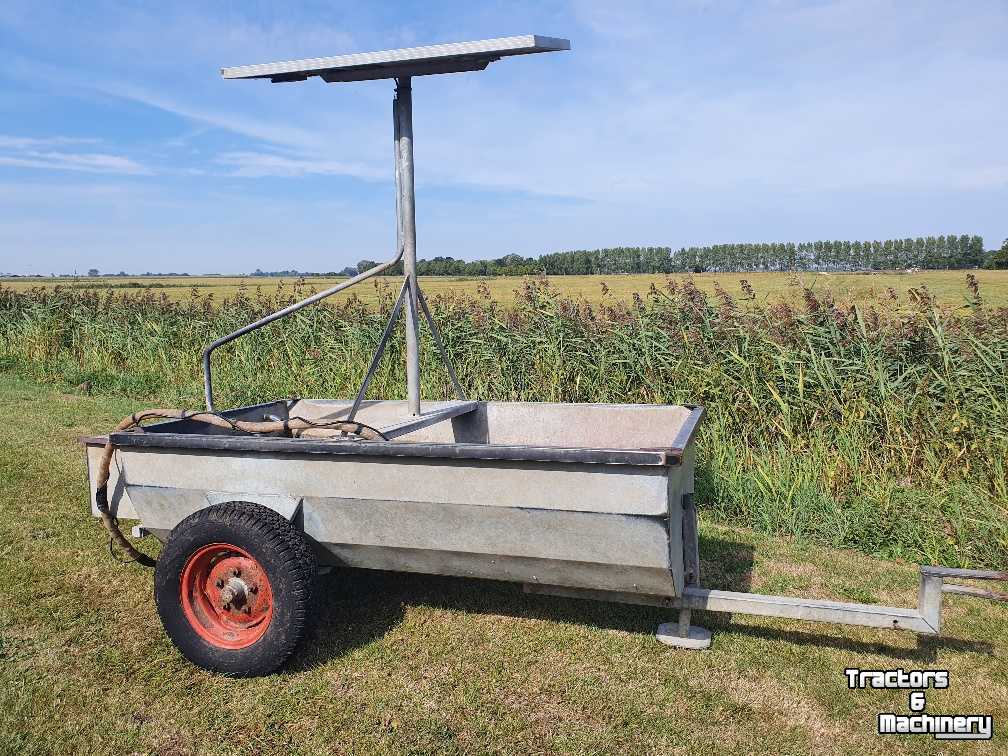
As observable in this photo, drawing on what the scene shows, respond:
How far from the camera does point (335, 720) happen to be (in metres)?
2.89

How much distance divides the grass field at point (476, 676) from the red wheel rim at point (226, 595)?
0.61ft

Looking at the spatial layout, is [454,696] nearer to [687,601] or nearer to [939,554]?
[687,601]

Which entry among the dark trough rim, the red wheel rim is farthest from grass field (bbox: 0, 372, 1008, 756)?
the dark trough rim

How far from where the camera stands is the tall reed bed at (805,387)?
4.85m

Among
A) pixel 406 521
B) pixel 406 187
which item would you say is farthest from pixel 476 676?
pixel 406 187

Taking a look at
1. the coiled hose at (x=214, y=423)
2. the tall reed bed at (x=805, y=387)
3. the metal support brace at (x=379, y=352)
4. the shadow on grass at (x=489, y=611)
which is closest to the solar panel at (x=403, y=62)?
the metal support brace at (x=379, y=352)

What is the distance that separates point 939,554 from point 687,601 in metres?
2.27

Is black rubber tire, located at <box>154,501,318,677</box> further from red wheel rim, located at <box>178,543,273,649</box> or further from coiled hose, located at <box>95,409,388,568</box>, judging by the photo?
coiled hose, located at <box>95,409,388,568</box>

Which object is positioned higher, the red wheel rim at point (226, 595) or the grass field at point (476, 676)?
the red wheel rim at point (226, 595)

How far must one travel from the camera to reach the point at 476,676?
3.19m

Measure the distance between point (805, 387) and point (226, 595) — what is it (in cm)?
410

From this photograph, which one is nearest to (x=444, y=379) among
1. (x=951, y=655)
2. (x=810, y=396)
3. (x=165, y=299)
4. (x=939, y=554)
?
(x=810, y=396)

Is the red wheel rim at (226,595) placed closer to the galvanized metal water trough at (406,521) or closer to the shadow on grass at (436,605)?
→ the galvanized metal water trough at (406,521)

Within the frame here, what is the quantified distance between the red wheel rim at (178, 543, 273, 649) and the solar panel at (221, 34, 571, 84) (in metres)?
2.24
